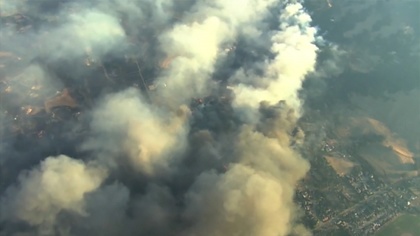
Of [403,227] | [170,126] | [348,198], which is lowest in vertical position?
[403,227]

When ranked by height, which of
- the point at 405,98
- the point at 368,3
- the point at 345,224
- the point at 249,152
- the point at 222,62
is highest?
the point at 368,3

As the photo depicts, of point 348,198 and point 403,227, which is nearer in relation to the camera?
point 403,227

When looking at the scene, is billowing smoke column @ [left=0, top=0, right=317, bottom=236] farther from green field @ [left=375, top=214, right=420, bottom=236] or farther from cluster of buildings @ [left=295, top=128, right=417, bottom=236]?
green field @ [left=375, top=214, right=420, bottom=236]

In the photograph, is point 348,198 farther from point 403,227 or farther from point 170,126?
point 170,126

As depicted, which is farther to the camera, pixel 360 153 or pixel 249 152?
pixel 360 153

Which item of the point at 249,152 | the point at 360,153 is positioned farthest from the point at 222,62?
the point at 360,153

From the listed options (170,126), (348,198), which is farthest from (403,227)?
(170,126)

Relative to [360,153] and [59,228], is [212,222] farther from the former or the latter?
[360,153]

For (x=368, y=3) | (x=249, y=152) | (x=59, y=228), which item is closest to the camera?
(x=59, y=228)
